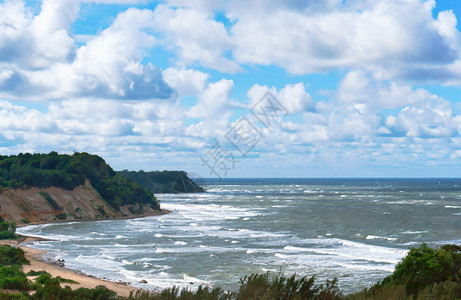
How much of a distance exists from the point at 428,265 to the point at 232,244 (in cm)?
3352

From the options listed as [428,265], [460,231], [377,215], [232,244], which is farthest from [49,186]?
[428,265]

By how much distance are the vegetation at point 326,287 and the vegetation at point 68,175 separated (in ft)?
211

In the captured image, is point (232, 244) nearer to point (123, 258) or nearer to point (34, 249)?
point (123, 258)

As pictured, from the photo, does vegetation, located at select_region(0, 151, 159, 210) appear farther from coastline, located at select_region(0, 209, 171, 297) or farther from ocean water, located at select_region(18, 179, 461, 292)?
coastline, located at select_region(0, 209, 171, 297)

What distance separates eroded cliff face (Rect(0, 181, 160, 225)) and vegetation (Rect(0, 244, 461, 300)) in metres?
52.0

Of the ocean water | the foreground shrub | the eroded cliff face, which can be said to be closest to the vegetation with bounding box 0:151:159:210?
the eroded cliff face

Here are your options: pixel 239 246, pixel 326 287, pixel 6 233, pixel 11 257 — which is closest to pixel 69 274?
pixel 11 257

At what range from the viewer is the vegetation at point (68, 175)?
302 feet

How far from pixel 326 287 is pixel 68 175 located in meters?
86.4

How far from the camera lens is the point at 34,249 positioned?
4934 centimetres

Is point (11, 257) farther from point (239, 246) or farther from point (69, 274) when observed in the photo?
point (239, 246)

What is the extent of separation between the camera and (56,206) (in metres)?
88.2

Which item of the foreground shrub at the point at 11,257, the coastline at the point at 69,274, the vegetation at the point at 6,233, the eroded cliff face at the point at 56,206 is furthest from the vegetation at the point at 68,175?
the foreground shrub at the point at 11,257

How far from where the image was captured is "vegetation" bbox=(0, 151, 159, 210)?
92.2 metres
